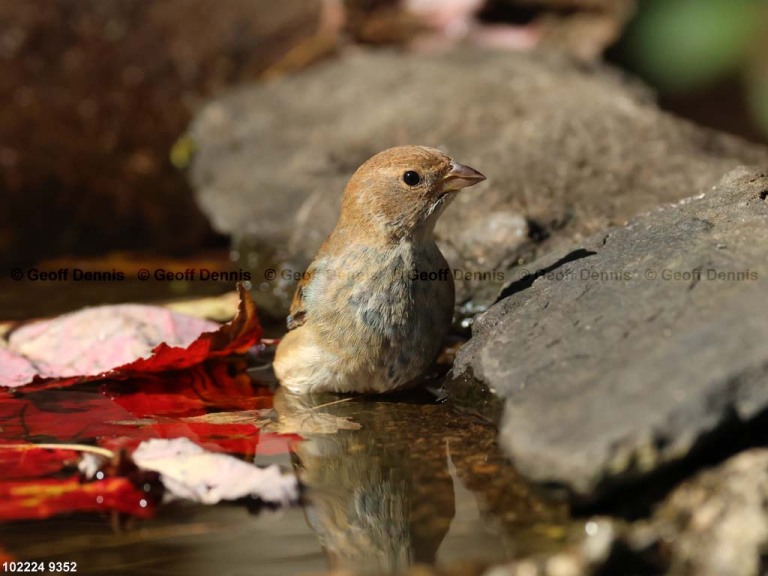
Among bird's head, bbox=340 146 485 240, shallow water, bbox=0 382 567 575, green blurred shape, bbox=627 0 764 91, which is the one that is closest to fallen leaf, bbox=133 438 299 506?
shallow water, bbox=0 382 567 575

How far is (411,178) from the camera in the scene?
427 centimetres

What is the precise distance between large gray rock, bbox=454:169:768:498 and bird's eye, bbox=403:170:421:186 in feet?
2.11

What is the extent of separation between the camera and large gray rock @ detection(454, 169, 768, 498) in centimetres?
260

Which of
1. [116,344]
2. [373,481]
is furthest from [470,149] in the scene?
[373,481]

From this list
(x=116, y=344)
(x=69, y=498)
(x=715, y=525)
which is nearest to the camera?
(x=715, y=525)

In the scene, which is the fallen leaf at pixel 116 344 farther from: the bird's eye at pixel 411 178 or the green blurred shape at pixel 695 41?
the green blurred shape at pixel 695 41

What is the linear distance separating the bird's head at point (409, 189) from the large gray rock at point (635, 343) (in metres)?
0.53

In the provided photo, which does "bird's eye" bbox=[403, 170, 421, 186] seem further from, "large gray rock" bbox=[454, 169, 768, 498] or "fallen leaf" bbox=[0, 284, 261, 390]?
"fallen leaf" bbox=[0, 284, 261, 390]

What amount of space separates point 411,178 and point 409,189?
5cm

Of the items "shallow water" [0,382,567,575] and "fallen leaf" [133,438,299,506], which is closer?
"shallow water" [0,382,567,575]

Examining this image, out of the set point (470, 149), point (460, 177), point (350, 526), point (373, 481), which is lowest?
point (350, 526)

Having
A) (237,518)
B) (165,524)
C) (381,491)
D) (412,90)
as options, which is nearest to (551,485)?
(381,491)

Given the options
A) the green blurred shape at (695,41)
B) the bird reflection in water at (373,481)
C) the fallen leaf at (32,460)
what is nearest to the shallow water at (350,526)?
the bird reflection in water at (373,481)

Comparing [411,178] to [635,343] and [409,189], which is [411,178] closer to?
[409,189]
